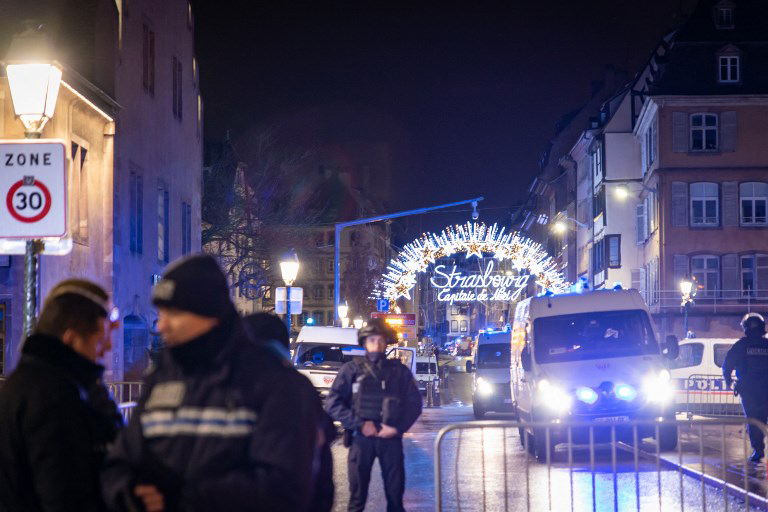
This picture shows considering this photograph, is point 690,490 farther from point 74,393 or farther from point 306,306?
point 306,306

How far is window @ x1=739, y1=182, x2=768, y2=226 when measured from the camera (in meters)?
59.7

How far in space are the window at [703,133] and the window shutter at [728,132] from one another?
1.01 ft

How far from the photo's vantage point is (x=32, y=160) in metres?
9.87

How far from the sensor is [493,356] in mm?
33406

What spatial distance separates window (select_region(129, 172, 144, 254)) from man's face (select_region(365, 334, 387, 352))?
62.7 ft

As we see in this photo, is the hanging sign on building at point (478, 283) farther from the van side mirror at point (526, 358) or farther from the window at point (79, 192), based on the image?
the van side mirror at point (526, 358)

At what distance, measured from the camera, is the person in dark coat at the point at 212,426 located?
155 inches

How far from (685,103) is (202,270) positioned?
57.3 m

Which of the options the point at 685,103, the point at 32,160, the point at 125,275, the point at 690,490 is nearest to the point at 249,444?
the point at 32,160

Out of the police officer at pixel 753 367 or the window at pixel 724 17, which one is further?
the window at pixel 724 17

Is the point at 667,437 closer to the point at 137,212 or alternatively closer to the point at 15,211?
the point at 15,211

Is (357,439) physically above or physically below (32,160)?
below

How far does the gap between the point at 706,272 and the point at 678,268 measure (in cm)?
128

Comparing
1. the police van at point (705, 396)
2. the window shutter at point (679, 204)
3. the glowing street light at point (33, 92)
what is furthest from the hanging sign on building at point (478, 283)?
the glowing street light at point (33, 92)
